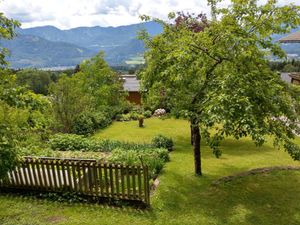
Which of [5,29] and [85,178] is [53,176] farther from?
[5,29]

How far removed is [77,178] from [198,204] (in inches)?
164

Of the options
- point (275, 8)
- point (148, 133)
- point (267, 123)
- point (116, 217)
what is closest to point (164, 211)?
point (116, 217)

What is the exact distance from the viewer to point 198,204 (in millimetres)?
9500

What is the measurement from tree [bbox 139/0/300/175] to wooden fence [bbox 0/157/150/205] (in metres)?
2.82

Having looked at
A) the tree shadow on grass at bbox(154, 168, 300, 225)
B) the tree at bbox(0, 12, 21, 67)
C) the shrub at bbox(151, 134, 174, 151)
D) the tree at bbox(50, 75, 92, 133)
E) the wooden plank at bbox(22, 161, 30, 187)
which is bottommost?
the tree shadow on grass at bbox(154, 168, 300, 225)

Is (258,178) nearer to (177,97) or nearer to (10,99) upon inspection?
(177,97)

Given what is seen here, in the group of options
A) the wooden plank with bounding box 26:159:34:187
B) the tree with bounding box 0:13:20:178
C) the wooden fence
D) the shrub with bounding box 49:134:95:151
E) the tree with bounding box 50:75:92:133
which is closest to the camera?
the tree with bounding box 0:13:20:178

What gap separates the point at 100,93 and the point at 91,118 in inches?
202

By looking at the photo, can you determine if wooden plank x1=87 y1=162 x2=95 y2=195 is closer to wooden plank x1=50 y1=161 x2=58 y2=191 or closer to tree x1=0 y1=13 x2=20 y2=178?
wooden plank x1=50 y1=161 x2=58 y2=191

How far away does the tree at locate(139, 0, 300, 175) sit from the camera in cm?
831

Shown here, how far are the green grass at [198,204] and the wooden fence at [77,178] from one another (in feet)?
1.61

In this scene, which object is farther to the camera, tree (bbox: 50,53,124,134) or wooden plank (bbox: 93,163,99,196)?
tree (bbox: 50,53,124,134)

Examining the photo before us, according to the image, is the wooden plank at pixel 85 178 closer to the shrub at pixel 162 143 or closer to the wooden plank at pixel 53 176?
the wooden plank at pixel 53 176

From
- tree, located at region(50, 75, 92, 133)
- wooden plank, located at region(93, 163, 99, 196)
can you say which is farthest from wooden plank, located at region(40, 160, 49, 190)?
tree, located at region(50, 75, 92, 133)
